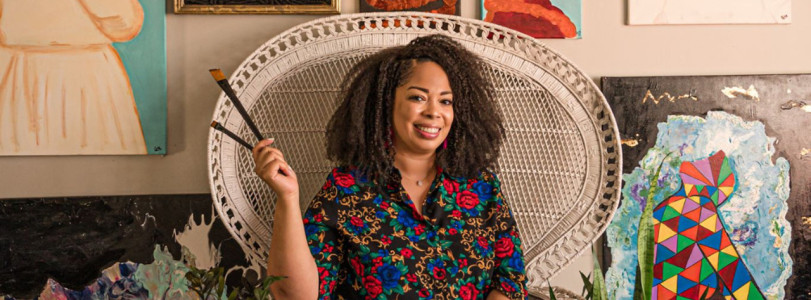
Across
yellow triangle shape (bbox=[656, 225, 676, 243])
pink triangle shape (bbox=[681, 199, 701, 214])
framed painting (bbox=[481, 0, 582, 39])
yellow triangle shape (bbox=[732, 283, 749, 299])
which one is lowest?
yellow triangle shape (bbox=[732, 283, 749, 299])

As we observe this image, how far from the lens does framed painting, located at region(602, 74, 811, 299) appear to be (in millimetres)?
1822

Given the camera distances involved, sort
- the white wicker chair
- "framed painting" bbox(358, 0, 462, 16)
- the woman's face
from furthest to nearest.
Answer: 1. "framed painting" bbox(358, 0, 462, 16)
2. the white wicker chair
3. the woman's face

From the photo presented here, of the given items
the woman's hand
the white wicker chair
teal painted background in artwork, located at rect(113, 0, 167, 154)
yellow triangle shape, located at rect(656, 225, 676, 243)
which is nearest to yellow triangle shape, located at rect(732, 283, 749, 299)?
yellow triangle shape, located at rect(656, 225, 676, 243)

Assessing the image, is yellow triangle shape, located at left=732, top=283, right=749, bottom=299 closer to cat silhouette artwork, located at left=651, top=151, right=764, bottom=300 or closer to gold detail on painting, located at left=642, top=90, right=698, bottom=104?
cat silhouette artwork, located at left=651, top=151, right=764, bottom=300

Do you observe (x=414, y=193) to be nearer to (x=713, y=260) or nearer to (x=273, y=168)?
(x=273, y=168)

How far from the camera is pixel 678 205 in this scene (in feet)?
6.00

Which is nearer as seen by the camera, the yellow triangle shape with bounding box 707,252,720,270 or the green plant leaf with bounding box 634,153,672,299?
the green plant leaf with bounding box 634,153,672,299

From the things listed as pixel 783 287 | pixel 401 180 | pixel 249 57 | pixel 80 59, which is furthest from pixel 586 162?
pixel 80 59

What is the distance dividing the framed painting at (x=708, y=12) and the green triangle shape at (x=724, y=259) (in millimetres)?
684

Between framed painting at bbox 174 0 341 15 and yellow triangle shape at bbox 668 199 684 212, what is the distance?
1.11 m

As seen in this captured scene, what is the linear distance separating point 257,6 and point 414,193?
0.72 metres

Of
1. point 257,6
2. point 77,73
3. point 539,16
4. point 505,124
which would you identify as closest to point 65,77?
point 77,73

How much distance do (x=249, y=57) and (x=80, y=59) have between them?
1.63 feet

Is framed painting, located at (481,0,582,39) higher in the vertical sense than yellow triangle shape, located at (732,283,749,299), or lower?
higher
